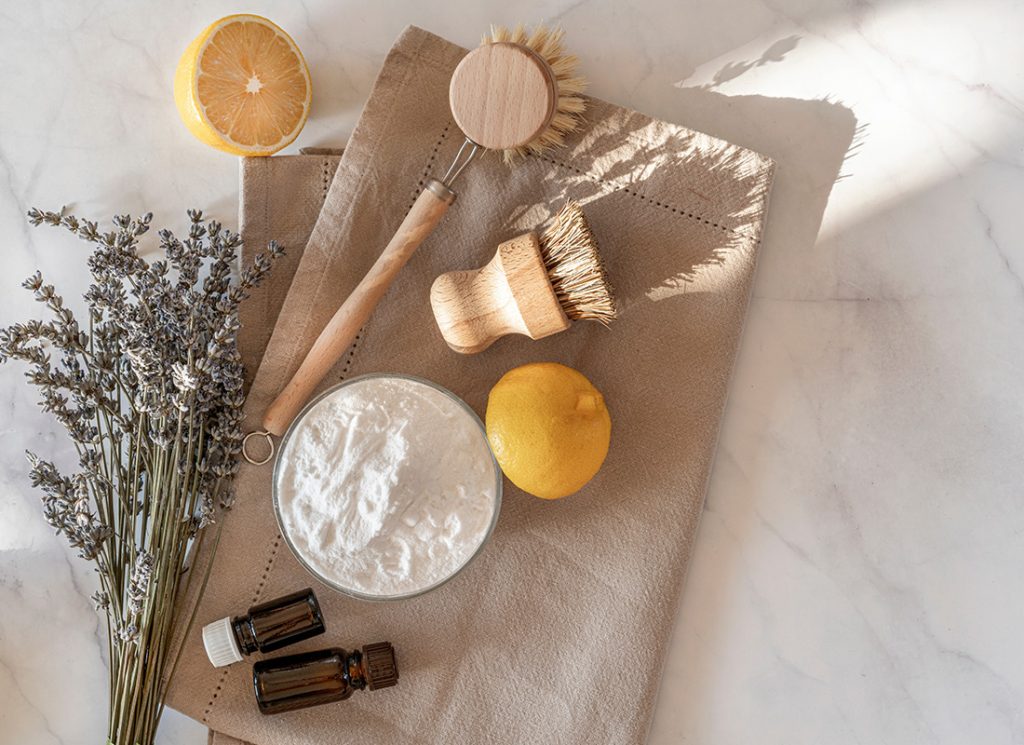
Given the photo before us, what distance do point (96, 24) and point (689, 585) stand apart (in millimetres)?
1151

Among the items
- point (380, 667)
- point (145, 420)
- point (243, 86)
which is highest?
point (243, 86)

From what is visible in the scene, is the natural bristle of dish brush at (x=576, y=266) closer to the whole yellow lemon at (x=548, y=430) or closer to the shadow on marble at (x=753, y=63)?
the whole yellow lemon at (x=548, y=430)

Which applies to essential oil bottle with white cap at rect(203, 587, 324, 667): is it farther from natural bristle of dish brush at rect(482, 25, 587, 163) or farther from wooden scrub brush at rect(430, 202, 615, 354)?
natural bristle of dish brush at rect(482, 25, 587, 163)

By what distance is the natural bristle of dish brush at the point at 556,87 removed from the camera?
41.6 inches

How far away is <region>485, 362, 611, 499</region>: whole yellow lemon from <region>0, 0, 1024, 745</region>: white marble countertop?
0.92ft

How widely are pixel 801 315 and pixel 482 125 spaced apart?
52cm

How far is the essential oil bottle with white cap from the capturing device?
3.52 feet

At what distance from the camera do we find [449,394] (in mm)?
1062

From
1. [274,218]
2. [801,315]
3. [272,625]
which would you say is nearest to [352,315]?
[274,218]

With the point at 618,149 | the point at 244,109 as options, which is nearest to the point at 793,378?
the point at 618,149

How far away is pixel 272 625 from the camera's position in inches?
42.4

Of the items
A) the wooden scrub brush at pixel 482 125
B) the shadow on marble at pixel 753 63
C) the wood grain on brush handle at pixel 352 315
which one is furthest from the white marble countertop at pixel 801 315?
the wood grain on brush handle at pixel 352 315

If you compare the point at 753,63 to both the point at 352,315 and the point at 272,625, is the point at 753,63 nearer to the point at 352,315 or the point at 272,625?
the point at 352,315

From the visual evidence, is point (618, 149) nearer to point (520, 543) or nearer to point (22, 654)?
point (520, 543)
